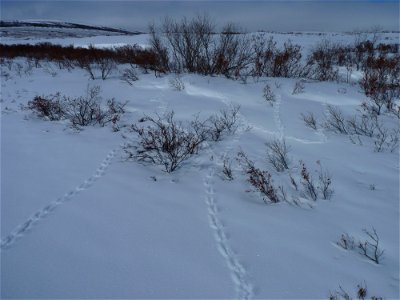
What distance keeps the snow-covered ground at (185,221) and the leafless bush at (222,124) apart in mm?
177

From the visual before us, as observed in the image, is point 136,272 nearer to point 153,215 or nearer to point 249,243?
point 153,215

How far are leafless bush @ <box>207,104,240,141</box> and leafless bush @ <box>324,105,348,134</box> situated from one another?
1697 millimetres

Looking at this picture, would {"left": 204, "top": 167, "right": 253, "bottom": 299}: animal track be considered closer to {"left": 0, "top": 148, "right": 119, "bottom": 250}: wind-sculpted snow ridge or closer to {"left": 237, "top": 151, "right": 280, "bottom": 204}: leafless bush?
{"left": 237, "top": 151, "right": 280, "bottom": 204}: leafless bush

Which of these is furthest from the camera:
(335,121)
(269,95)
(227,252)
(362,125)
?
(269,95)

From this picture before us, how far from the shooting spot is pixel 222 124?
5.76 metres

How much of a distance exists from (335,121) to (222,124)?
217cm

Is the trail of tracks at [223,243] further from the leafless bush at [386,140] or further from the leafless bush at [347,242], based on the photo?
the leafless bush at [386,140]

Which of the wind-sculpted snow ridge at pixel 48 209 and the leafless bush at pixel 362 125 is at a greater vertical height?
the leafless bush at pixel 362 125

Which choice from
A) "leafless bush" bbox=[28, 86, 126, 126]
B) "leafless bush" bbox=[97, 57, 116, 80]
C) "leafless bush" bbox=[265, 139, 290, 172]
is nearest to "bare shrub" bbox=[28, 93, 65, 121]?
"leafless bush" bbox=[28, 86, 126, 126]

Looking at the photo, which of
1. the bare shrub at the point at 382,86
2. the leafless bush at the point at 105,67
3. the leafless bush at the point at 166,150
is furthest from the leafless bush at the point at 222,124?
the leafless bush at the point at 105,67

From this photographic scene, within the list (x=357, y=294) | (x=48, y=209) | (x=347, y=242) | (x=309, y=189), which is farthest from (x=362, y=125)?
(x=48, y=209)

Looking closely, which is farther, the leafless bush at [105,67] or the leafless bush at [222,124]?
the leafless bush at [105,67]

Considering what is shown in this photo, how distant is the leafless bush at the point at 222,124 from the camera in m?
5.34

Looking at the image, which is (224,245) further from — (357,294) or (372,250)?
(372,250)
